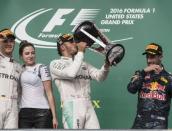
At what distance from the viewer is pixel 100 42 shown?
6758 mm

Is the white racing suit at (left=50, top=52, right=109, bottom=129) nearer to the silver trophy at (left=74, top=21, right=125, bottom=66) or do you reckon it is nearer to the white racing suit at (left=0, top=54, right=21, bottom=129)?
the silver trophy at (left=74, top=21, right=125, bottom=66)

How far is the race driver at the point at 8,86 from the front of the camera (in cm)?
646

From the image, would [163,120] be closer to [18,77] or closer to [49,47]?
[18,77]

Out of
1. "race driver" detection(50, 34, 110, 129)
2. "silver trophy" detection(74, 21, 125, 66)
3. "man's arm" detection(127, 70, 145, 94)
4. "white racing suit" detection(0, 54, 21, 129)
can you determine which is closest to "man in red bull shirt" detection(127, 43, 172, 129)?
"man's arm" detection(127, 70, 145, 94)

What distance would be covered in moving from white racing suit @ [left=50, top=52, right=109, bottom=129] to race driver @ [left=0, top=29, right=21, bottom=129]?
13.8 inches

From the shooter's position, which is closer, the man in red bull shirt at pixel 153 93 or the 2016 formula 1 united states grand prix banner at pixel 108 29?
the man in red bull shirt at pixel 153 93

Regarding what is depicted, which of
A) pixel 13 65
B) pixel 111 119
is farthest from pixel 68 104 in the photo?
pixel 111 119

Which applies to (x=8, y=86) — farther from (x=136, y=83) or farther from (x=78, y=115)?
(x=136, y=83)

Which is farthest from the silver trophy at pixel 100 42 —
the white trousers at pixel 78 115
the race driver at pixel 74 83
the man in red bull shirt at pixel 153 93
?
the white trousers at pixel 78 115

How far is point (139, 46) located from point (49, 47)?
871mm

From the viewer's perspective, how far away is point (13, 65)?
6.58 m

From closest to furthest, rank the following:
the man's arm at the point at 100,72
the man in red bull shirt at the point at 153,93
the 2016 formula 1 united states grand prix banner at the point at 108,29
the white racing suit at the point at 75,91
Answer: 1. the man in red bull shirt at the point at 153,93
2. the white racing suit at the point at 75,91
3. the man's arm at the point at 100,72
4. the 2016 formula 1 united states grand prix banner at the point at 108,29

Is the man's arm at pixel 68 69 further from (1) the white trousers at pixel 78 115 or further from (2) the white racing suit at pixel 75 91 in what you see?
(1) the white trousers at pixel 78 115

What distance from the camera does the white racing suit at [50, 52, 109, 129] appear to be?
21.4ft
